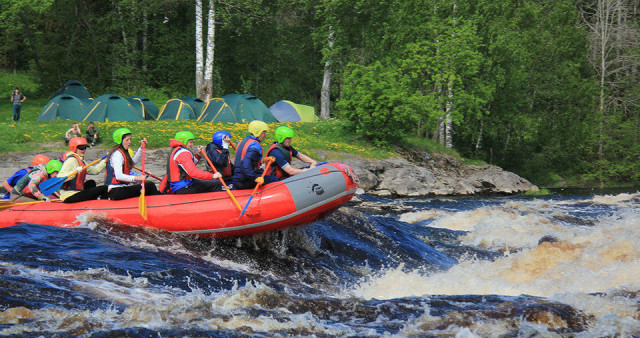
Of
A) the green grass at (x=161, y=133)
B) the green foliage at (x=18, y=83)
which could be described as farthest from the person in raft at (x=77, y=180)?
the green foliage at (x=18, y=83)

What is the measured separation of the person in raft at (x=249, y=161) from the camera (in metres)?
8.89

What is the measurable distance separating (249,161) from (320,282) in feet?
6.81

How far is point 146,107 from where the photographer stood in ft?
86.2

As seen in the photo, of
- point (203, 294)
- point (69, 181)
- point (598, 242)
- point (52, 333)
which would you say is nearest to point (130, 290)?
point (203, 294)

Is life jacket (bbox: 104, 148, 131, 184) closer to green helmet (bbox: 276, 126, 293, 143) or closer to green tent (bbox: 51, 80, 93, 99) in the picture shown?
green helmet (bbox: 276, 126, 293, 143)

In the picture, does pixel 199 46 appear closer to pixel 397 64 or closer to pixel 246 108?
pixel 246 108

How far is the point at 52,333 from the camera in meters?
5.08

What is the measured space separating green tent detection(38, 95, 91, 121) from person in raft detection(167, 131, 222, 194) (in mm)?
16127

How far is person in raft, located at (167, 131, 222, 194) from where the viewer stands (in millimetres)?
8992

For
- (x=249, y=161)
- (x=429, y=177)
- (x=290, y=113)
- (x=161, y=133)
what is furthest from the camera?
(x=290, y=113)

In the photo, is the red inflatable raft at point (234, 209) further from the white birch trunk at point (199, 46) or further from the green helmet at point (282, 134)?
the white birch trunk at point (199, 46)

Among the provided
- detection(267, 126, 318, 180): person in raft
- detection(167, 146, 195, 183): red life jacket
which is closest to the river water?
detection(167, 146, 195, 183): red life jacket

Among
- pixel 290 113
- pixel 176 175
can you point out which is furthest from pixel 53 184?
pixel 290 113

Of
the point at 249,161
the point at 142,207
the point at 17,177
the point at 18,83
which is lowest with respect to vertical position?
the point at 142,207
